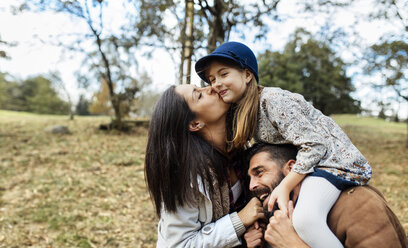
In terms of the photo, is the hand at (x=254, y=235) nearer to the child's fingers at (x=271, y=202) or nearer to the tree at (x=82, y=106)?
the child's fingers at (x=271, y=202)

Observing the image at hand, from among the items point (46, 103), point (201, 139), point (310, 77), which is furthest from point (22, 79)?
point (201, 139)

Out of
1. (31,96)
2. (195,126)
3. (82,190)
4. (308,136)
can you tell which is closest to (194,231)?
(195,126)

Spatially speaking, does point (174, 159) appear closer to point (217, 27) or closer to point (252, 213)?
point (252, 213)

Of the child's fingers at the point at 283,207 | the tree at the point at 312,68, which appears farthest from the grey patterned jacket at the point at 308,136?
the tree at the point at 312,68

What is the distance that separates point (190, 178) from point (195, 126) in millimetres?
402

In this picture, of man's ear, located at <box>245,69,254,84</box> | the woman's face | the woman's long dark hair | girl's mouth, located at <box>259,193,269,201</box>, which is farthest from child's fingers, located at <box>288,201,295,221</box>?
man's ear, located at <box>245,69,254,84</box>

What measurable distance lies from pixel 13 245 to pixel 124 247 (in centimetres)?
168

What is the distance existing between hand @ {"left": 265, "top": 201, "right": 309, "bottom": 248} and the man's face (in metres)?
0.20

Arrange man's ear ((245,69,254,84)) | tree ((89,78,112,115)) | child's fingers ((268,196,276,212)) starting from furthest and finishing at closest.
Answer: tree ((89,78,112,115))
man's ear ((245,69,254,84))
child's fingers ((268,196,276,212))

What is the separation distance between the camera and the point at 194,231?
1930 millimetres

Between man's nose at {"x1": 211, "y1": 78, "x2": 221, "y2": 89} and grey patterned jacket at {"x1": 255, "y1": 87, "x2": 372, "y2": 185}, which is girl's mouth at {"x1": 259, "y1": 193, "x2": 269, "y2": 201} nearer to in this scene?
grey patterned jacket at {"x1": 255, "y1": 87, "x2": 372, "y2": 185}

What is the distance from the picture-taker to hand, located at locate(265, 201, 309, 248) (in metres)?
1.69

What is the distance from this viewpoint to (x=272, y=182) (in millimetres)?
1948

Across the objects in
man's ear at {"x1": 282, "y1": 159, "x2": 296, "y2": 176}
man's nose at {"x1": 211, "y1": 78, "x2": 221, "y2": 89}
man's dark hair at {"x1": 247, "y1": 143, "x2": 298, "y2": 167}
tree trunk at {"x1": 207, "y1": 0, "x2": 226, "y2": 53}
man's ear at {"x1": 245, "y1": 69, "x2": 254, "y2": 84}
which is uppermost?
tree trunk at {"x1": 207, "y1": 0, "x2": 226, "y2": 53}
